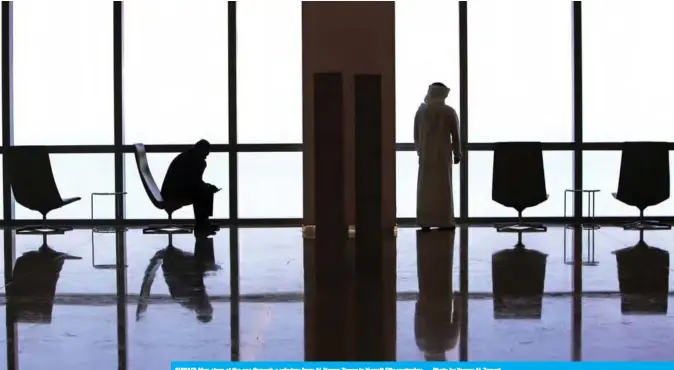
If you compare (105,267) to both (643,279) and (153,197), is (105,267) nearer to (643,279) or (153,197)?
(153,197)

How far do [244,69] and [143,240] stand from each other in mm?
2325

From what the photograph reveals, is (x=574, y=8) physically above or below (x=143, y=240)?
above

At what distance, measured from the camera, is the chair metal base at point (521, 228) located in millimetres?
7877

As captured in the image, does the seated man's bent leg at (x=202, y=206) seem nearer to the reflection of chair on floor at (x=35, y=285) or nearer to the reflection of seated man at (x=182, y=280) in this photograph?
the reflection of seated man at (x=182, y=280)

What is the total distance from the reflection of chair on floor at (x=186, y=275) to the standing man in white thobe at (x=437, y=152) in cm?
204

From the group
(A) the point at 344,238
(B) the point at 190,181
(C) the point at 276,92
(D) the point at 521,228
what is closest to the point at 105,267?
(A) the point at 344,238

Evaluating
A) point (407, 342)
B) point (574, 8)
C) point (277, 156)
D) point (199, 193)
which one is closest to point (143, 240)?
point (199, 193)

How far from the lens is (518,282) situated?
16.1 ft

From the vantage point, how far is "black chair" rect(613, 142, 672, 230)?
796 centimetres

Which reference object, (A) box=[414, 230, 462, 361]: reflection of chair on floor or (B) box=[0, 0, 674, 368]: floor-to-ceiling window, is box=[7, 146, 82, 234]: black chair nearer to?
(B) box=[0, 0, 674, 368]: floor-to-ceiling window

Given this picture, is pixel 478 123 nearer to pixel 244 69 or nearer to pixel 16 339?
pixel 244 69

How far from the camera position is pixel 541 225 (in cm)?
818

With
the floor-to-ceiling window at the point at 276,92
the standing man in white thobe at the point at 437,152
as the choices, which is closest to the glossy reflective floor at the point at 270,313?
the standing man in white thobe at the point at 437,152

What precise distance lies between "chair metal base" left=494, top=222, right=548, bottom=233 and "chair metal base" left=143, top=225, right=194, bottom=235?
298 cm
